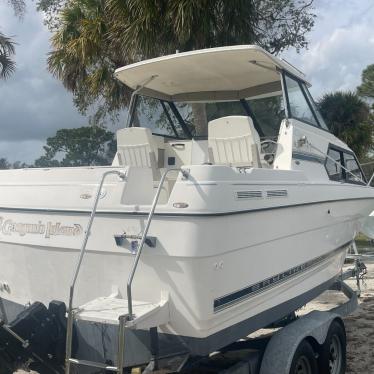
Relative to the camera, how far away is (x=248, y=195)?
3.66 meters

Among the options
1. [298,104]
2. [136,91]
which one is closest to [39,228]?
[136,91]

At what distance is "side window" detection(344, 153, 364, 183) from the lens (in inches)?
235

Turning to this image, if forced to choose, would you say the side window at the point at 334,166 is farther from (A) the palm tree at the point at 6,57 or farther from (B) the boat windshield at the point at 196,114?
(A) the palm tree at the point at 6,57

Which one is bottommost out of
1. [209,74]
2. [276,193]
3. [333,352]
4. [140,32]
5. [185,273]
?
[333,352]

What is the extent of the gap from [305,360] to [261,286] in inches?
29.6

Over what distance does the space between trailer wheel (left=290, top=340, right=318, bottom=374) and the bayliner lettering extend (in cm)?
182

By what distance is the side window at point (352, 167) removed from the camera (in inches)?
235

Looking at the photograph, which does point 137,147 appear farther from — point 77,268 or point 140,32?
point 140,32

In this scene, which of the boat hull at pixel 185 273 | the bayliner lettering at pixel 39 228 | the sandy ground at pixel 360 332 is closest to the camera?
the boat hull at pixel 185 273

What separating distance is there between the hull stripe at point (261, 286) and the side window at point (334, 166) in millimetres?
922

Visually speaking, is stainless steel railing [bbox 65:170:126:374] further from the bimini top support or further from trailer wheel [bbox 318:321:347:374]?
the bimini top support

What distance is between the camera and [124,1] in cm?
1052

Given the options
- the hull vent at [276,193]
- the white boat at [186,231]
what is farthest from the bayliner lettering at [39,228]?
the hull vent at [276,193]

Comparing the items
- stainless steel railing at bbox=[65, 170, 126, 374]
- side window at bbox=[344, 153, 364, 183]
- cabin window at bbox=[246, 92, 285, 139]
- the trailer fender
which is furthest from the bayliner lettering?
side window at bbox=[344, 153, 364, 183]
